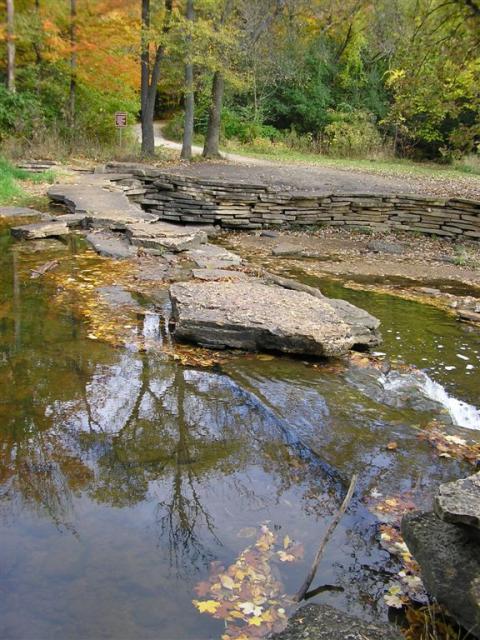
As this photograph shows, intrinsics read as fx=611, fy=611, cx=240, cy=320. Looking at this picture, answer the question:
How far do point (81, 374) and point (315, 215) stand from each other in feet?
31.0

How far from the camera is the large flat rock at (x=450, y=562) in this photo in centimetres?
233

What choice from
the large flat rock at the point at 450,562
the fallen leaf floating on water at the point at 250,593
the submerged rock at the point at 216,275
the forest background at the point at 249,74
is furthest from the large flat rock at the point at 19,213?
the large flat rock at the point at 450,562

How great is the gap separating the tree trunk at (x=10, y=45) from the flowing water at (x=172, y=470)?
15.1 m

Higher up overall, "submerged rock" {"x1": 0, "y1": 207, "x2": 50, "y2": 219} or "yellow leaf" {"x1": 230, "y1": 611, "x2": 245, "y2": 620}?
"submerged rock" {"x1": 0, "y1": 207, "x2": 50, "y2": 219}

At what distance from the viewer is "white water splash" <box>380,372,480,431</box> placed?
461 cm

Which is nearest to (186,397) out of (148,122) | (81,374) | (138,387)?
(138,387)

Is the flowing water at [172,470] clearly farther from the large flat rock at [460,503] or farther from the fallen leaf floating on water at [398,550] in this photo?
the large flat rock at [460,503]

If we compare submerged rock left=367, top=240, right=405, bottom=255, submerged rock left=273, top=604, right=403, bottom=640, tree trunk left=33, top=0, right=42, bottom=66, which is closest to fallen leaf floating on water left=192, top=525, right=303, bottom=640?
submerged rock left=273, top=604, right=403, bottom=640

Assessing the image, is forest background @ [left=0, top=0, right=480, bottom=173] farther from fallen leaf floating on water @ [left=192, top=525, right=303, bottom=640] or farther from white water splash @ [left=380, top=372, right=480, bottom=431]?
fallen leaf floating on water @ [left=192, top=525, right=303, bottom=640]

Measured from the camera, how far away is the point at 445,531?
102 inches

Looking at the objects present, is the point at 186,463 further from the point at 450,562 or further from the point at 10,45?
the point at 10,45

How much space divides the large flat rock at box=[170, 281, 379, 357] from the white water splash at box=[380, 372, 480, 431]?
0.53 meters

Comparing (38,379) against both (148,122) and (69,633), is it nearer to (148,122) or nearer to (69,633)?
(69,633)

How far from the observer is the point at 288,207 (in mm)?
13148
